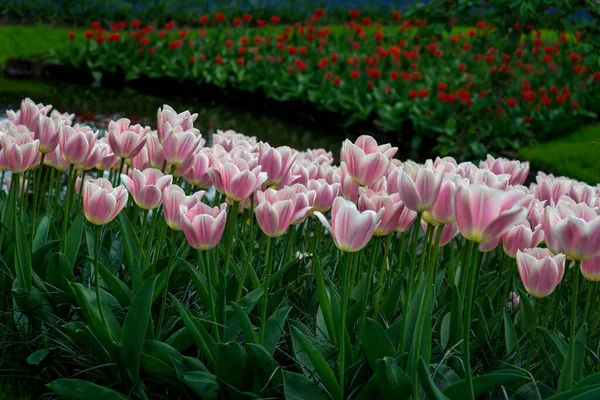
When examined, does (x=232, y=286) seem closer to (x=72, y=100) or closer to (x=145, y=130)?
(x=145, y=130)

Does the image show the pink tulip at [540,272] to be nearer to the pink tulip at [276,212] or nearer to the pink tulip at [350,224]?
the pink tulip at [350,224]

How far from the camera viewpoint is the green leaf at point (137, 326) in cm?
200

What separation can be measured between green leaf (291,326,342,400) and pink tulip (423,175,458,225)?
16.4 inches

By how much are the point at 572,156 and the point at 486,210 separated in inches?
259

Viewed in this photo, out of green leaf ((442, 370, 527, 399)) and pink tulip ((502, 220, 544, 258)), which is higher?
pink tulip ((502, 220, 544, 258))

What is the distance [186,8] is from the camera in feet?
53.9

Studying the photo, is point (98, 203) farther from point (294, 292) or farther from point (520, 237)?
point (520, 237)

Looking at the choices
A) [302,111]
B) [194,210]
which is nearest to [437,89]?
[302,111]

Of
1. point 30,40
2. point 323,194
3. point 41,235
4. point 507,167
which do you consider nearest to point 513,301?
point 507,167

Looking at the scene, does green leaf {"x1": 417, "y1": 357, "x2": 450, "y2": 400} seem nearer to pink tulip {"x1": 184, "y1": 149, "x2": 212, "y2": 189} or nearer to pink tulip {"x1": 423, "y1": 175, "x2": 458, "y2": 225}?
pink tulip {"x1": 423, "y1": 175, "x2": 458, "y2": 225}

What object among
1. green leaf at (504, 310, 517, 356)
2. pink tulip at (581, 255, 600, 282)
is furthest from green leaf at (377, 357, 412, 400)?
pink tulip at (581, 255, 600, 282)

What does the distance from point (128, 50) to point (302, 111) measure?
3.58 meters

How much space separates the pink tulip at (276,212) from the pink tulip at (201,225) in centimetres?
12

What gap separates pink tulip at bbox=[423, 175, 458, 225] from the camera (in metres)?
1.79
